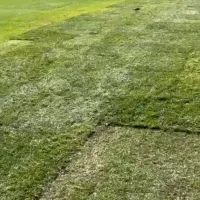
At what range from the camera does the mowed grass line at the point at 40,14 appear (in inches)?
1112

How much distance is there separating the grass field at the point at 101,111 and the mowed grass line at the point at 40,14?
0.67 m

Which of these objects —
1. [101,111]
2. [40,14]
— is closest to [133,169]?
[101,111]

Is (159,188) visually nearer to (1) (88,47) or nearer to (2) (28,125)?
(2) (28,125)

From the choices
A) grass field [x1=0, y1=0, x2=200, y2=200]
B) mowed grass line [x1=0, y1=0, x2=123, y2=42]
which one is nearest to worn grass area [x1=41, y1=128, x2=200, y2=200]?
grass field [x1=0, y1=0, x2=200, y2=200]

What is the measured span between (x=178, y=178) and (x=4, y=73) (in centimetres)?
1081

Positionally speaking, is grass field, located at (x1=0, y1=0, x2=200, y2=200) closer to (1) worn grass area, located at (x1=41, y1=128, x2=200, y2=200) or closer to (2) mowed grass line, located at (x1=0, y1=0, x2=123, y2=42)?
(1) worn grass area, located at (x1=41, y1=128, x2=200, y2=200)

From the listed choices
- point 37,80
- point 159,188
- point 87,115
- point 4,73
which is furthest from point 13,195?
point 4,73

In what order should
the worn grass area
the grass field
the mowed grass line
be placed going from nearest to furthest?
1. the worn grass area
2. the grass field
3. the mowed grass line

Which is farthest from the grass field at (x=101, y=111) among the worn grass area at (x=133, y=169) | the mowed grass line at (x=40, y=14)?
the mowed grass line at (x=40, y=14)

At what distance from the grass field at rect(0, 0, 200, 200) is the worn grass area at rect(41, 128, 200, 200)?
0.02m

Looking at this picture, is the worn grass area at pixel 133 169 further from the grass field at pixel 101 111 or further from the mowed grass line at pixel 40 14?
the mowed grass line at pixel 40 14

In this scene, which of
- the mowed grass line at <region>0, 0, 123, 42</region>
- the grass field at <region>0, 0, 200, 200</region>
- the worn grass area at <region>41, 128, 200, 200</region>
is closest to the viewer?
the worn grass area at <region>41, 128, 200, 200</region>

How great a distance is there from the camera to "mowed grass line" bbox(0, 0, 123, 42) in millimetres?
28255

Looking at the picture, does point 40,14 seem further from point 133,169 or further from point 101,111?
point 133,169
